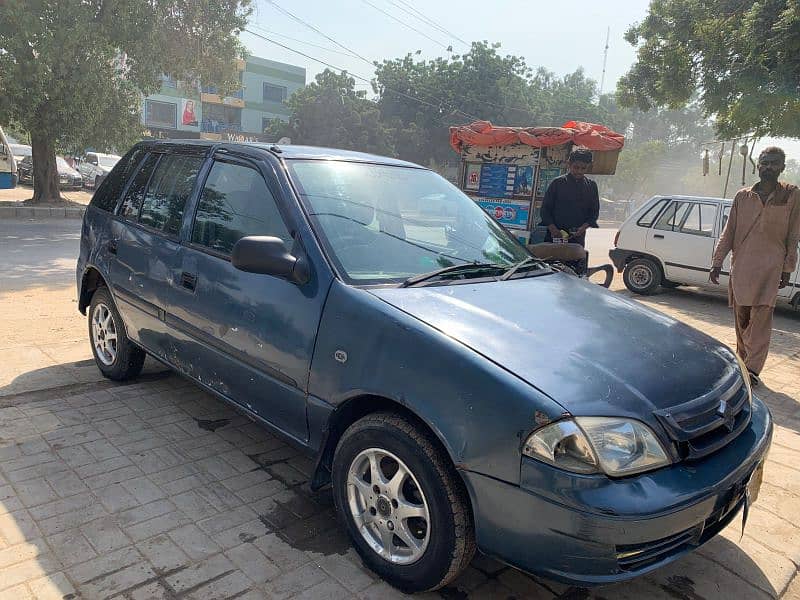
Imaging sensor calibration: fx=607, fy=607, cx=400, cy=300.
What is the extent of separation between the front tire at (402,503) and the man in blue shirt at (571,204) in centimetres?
470

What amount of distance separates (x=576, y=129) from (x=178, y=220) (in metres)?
7.16

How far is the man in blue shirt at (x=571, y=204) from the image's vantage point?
6.43 metres

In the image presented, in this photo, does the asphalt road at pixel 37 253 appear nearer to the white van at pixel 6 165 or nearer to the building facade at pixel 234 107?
the white van at pixel 6 165

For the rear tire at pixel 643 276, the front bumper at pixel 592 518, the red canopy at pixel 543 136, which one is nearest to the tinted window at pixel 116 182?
the front bumper at pixel 592 518

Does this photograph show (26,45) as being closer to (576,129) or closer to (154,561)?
(576,129)

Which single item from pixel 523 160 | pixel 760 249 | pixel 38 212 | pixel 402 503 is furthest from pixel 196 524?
pixel 38 212

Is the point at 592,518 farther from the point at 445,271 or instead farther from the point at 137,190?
the point at 137,190

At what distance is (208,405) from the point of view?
4047 mm

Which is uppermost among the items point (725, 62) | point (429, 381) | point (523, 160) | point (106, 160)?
point (725, 62)

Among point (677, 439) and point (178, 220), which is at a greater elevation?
point (178, 220)

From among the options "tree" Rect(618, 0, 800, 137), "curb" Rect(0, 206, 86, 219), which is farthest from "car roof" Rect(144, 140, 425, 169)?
"curb" Rect(0, 206, 86, 219)

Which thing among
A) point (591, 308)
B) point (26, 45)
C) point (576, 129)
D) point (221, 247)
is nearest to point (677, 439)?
point (591, 308)

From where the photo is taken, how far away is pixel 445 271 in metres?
2.77

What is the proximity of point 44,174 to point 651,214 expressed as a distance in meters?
15.2
